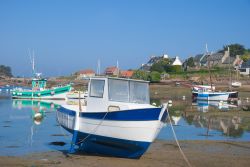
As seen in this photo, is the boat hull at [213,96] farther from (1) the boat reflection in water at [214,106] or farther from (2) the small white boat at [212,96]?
(1) the boat reflection in water at [214,106]

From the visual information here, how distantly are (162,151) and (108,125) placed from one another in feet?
11.1

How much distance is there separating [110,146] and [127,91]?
226cm

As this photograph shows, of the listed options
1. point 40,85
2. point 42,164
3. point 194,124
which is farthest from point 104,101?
point 40,85

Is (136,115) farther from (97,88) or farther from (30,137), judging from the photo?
(30,137)

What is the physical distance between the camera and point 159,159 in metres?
15.9

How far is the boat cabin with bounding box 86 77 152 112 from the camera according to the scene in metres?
16.3

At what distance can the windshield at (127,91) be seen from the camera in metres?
16.5

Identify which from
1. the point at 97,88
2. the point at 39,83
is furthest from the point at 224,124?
the point at 39,83

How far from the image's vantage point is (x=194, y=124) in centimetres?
3000

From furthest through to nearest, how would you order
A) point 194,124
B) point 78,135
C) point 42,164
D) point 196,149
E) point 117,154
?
point 194,124
point 196,149
point 78,135
point 117,154
point 42,164

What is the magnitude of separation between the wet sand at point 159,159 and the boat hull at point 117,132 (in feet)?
1.28

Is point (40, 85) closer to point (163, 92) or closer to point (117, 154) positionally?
point (163, 92)

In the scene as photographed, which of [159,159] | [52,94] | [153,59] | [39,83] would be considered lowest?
[52,94]

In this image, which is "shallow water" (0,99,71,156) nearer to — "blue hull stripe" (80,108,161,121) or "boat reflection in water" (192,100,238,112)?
"blue hull stripe" (80,108,161,121)
